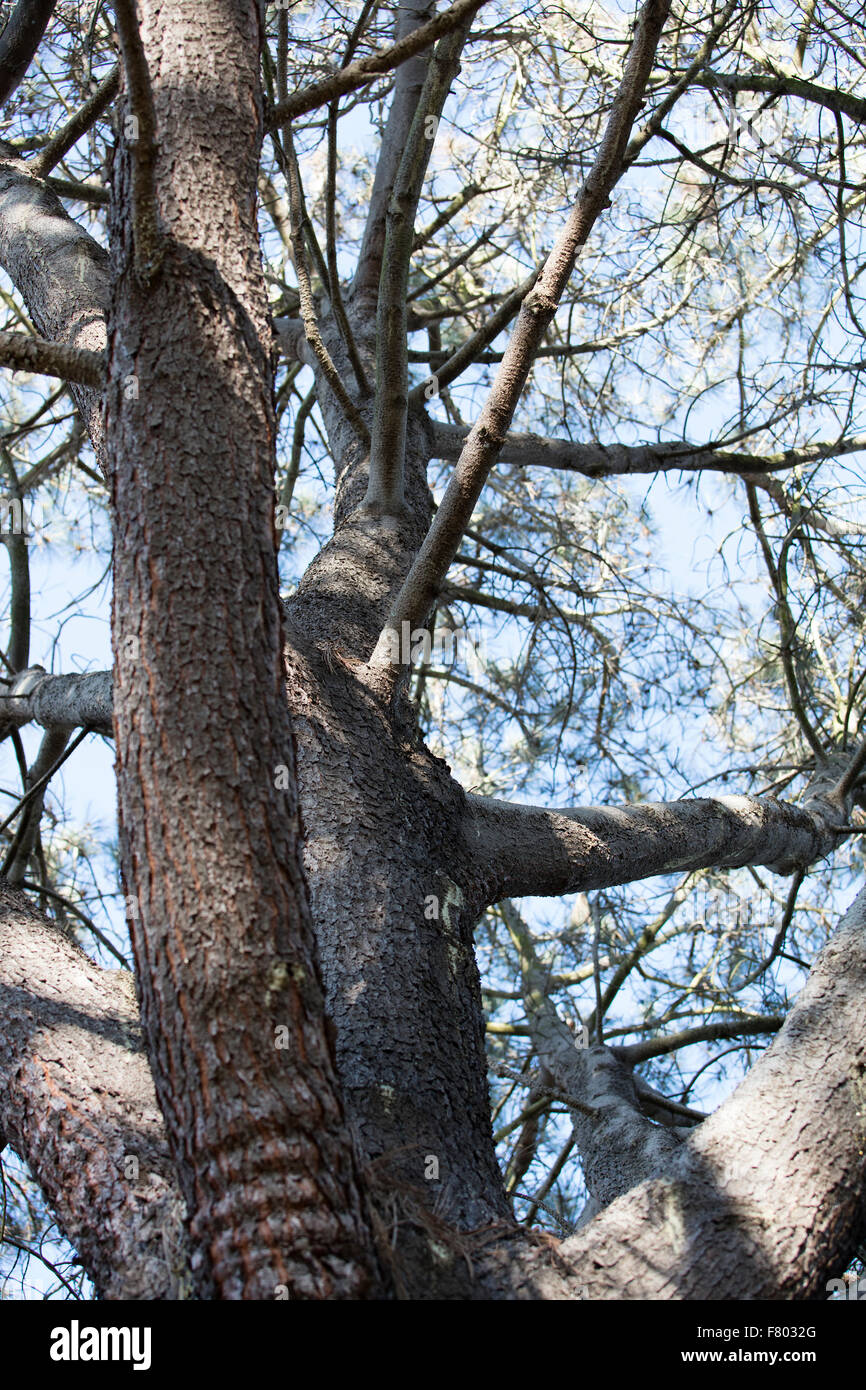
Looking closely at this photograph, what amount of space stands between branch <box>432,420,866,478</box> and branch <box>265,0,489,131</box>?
1292mm

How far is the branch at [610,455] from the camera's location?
2779 mm

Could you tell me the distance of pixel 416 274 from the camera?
3598 mm

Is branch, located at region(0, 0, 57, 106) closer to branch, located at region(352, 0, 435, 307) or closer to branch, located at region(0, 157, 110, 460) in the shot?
branch, located at region(0, 157, 110, 460)

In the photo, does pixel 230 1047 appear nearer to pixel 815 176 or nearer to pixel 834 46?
pixel 815 176

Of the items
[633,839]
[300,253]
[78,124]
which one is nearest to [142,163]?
[300,253]

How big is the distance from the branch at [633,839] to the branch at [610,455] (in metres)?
0.96

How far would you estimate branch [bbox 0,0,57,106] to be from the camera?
210 centimetres

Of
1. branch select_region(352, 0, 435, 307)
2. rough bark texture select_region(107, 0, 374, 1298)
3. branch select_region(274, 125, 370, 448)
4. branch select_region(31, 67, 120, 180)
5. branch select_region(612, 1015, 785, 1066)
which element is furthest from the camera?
branch select_region(352, 0, 435, 307)

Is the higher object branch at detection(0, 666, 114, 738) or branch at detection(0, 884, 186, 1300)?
branch at detection(0, 666, 114, 738)

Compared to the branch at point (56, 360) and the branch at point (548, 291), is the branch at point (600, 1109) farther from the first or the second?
the branch at point (56, 360)

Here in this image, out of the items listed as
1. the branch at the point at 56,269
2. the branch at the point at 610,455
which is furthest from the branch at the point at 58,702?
the branch at the point at 610,455

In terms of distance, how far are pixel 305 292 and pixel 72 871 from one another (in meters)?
1.95

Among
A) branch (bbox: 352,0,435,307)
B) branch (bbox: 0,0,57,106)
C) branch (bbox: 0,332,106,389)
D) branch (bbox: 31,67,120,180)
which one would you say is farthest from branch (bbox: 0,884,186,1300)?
branch (bbox: 352,0,435,307)

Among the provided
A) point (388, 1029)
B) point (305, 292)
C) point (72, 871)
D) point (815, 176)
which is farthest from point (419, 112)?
point (72, 871)
